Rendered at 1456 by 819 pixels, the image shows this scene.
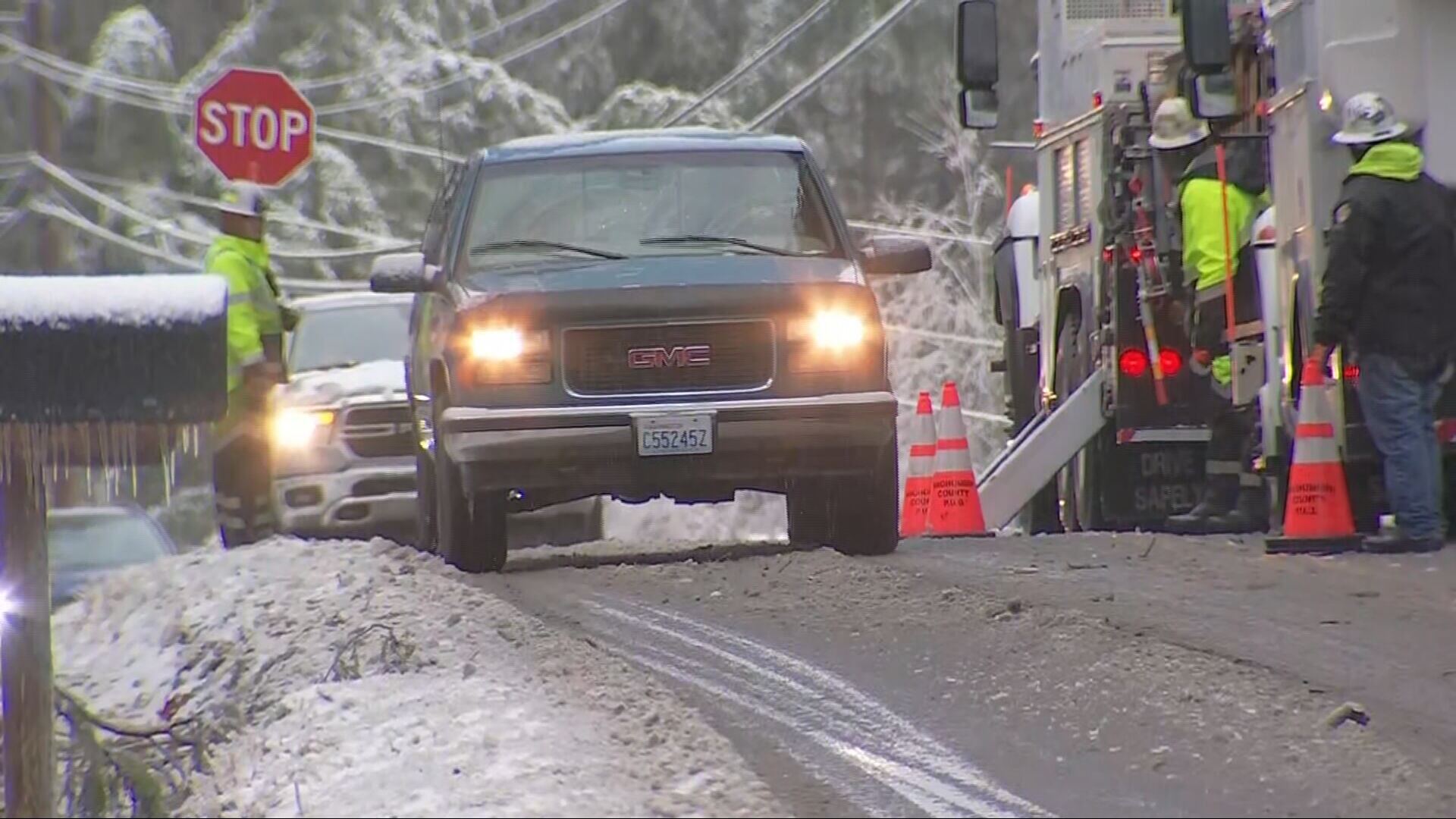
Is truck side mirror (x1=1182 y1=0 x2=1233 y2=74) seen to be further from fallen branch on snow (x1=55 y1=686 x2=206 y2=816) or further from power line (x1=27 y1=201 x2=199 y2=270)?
power line (x1=27 y1=201 x2=199 y2=270)

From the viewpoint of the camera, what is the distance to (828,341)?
11812 millimetres

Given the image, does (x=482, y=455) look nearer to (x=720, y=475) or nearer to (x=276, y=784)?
(x=720, y=475)

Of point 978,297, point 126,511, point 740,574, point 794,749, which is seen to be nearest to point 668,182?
point 740,574

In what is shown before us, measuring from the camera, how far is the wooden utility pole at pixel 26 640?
686 centimetres

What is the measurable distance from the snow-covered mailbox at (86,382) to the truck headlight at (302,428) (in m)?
9.46

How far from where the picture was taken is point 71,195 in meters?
45.5

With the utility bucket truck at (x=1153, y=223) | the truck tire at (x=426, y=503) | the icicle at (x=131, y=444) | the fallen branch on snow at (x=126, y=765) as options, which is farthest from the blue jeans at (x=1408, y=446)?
the icicle at (x=131, y=444)

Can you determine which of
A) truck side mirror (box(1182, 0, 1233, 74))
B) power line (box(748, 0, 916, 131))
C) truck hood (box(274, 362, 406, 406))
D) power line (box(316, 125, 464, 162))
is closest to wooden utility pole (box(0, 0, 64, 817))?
truck side mirror (box(1182, 0, 1233, 74))

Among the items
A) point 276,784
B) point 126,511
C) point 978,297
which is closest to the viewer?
point 276,784

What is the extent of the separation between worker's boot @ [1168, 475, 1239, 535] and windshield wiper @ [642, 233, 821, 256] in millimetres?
4025

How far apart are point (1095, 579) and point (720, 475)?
5.31ft

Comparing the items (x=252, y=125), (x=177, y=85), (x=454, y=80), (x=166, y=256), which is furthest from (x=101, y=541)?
(x=177, y=85)

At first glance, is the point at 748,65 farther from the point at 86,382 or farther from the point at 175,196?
the point at 86,382

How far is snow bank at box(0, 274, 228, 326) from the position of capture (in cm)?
663
